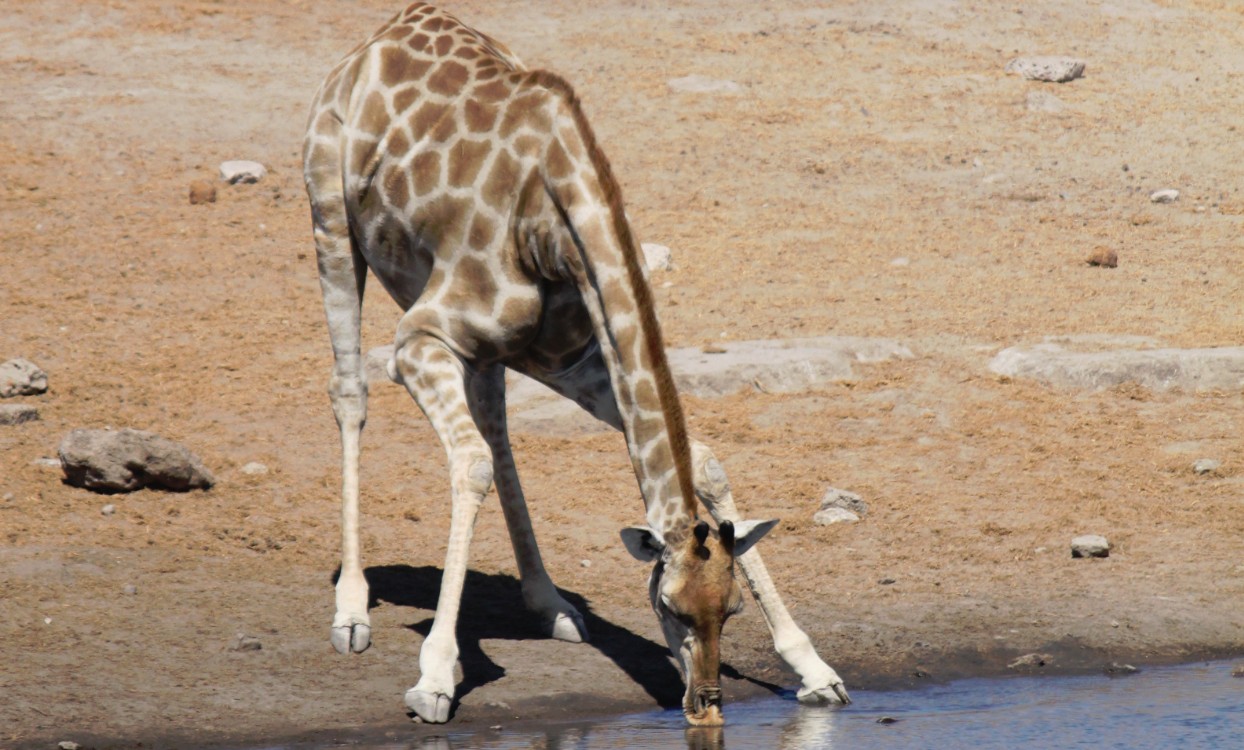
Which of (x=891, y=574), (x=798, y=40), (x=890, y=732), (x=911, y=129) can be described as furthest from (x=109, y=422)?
(x=798, y=40)

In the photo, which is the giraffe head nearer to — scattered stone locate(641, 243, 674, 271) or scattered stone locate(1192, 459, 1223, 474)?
scattered stone locate(1192, 459, 1223, 474)

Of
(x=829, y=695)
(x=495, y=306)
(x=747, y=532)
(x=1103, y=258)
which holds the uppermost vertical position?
(x=495, y=306)

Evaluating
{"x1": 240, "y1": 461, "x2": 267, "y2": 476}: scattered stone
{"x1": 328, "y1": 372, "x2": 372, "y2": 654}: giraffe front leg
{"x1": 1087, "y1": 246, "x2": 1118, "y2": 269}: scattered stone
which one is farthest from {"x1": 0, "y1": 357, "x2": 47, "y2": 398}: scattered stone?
{"x1": 1087, "y1": 246, "x2": 1118, "y2": 269}: scattered stone

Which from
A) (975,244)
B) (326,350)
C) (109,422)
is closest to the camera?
(109,422)

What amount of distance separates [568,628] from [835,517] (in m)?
2.25

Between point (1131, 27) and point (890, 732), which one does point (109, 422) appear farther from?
point (1131, 27)

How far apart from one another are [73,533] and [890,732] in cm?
435

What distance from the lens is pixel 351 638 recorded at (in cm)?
717

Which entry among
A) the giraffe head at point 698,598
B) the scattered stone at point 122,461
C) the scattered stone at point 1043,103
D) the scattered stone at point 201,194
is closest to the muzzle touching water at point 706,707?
the giraffe head at point 698,598

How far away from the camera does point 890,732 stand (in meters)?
A: 6.14

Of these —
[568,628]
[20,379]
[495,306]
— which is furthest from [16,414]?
[495,306]

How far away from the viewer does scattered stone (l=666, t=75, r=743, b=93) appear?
18656mm

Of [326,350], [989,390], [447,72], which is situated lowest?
[326,350]

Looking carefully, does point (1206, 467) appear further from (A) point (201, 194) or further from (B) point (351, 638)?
(A) point (201, 194)
